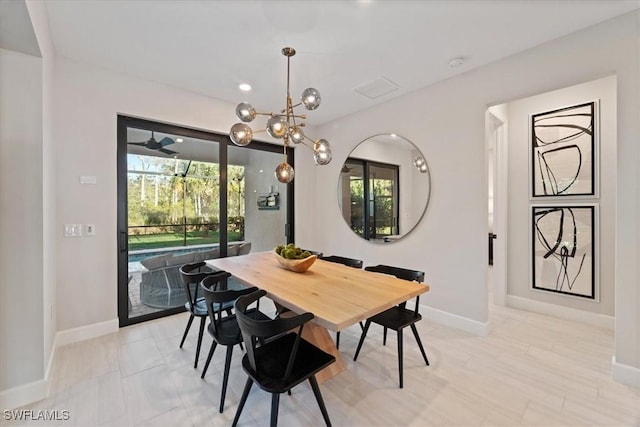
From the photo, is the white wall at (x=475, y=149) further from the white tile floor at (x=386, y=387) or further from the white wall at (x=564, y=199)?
the white wall at (x=564, y=199)

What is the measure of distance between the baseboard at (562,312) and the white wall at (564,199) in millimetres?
51

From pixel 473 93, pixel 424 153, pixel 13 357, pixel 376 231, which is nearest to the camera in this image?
pixel 13 357

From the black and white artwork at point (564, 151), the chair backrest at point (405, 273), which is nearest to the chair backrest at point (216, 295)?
the chair backrest at point (405, 273)

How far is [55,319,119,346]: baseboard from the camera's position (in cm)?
265

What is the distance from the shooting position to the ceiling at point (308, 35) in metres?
2.03

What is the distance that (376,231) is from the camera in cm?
395

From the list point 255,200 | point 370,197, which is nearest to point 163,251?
point 255,200

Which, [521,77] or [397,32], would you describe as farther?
[521,77]

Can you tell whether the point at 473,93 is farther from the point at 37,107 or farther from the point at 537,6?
the point at 37,107

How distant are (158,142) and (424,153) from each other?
337cm

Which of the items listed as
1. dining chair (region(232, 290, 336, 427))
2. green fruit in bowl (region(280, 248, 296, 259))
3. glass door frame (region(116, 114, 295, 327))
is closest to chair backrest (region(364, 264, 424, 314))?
green fruit in bowl (region(280, 248, 296, 259))

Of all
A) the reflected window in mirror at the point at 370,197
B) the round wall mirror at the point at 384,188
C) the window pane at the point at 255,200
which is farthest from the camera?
the window pane at the point at 255,200

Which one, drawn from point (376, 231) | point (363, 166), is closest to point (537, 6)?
point (363, 166)

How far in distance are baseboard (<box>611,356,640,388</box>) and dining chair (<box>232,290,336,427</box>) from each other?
2.32 m
